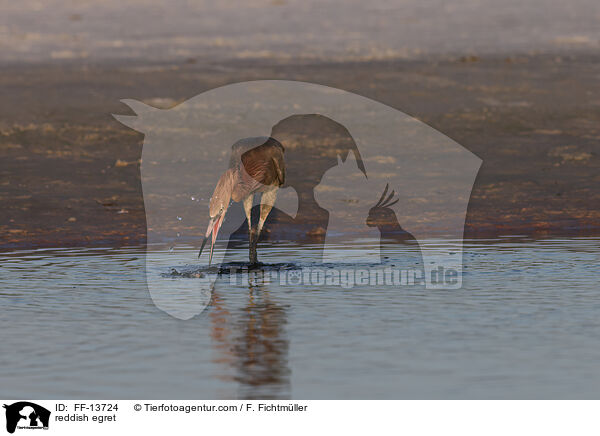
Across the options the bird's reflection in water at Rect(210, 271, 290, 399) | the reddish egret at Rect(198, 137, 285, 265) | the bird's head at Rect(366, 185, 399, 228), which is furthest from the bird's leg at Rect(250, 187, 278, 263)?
the bird's head at Rect(366, 185, 399, 228)

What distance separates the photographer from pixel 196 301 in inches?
421

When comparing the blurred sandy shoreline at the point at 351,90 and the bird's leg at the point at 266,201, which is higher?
the blurred sandy shoreline at the point at 351,90

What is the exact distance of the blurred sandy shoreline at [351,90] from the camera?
653 inches

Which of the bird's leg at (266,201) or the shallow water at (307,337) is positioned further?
the bird's leg at (266,201)

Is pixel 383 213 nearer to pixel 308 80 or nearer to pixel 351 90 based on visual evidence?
pixel 351 90

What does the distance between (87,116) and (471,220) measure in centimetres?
996

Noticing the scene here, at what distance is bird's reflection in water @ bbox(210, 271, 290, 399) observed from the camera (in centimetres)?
768

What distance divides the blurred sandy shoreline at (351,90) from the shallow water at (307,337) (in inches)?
157

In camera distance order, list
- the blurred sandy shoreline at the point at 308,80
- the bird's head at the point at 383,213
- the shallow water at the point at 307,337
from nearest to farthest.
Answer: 1. the shallow water at the point at 307,337
2. the bird's head at the point at 383,213
3. the blurred sandy shoreline at the point at 308,80

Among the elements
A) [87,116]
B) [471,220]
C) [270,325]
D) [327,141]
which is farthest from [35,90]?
[270,325]

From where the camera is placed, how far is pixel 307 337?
908cm

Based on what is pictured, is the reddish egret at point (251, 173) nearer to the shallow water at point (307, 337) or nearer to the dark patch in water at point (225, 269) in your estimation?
the dark patch in water at point (225, 269)

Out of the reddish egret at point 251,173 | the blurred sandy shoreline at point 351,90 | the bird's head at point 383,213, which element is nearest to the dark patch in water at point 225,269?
the reddish egret at point 251,173

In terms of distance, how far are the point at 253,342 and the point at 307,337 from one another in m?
0.42
